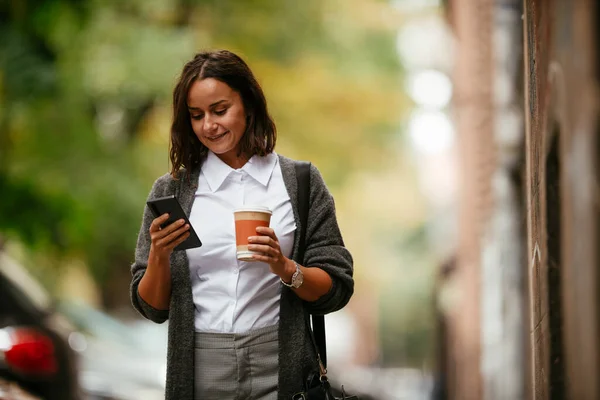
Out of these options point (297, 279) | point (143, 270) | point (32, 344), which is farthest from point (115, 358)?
point (297, 279)

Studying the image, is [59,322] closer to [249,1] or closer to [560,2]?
[560,2]

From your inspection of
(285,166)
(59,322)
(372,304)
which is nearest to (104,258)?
(59,322)

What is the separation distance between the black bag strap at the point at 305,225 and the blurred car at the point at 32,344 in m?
3.96

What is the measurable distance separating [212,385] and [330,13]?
49.1ft

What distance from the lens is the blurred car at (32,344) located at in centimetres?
717

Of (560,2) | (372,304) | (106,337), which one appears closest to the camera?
(560,2)

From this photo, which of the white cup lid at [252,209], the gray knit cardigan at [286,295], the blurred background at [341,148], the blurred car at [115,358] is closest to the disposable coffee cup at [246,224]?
the white cup lid at [252,209]

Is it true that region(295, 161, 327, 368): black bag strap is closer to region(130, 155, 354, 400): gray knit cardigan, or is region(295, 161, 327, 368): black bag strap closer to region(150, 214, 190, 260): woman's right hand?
region(130, 155, 354, 400): gray knit cardigan

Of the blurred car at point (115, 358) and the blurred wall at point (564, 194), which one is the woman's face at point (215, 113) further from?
the blurred car at point (115, 358)

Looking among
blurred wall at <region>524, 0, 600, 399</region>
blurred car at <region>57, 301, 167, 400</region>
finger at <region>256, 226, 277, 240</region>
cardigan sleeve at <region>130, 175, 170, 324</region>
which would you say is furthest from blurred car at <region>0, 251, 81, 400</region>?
blurred wall at <region>524, 0, 600, 399</region>

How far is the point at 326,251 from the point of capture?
3.53m

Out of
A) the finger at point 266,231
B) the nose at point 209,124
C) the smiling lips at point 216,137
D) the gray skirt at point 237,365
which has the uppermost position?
the nose at point 209,124

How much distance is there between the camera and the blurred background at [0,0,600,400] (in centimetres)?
266

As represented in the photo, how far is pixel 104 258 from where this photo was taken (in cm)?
1502
